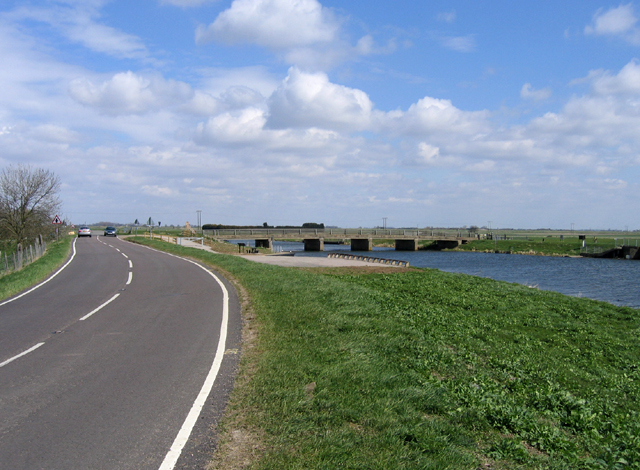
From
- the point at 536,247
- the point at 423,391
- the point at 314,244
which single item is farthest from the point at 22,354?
the point at 536,247

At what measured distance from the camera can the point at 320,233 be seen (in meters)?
91.6

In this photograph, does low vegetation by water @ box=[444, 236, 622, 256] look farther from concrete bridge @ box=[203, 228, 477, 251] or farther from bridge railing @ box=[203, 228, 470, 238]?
bridge railing @ box=[203, 228, 470, 238]

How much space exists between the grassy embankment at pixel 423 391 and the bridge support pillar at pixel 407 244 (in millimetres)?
84834

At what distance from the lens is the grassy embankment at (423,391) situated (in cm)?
487

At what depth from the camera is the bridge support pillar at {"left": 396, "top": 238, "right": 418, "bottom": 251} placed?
327 ft

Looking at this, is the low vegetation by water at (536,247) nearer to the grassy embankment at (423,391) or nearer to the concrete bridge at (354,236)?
the concrete bridge at (354,236)

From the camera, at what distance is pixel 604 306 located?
20.4 metres

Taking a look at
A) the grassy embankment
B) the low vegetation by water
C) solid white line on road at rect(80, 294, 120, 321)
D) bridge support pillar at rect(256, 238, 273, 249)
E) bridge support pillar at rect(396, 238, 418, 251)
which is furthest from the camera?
bridge support pillar at rect(396, 238, 418, 251)

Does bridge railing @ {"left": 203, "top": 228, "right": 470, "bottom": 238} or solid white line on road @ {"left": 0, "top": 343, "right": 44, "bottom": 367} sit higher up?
bridge railing @ {"left": 203, "top": 228, "right": 470, "bottom": 238}

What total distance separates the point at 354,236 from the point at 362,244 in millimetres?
5396

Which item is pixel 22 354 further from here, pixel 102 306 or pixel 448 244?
pixel 448 244

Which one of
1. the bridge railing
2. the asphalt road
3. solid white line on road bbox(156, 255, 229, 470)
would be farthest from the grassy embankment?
the bridge railing

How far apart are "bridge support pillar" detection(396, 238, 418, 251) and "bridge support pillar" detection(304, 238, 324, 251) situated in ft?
62.6

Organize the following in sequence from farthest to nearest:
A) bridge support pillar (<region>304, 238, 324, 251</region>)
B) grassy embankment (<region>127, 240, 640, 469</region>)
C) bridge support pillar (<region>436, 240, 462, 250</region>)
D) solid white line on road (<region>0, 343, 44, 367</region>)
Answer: bridge support pillar (<region>436, 240, 462, 250</region>), bridge support pillar (<region>304, 238, 324, 251</region>), solid white line on road (<region>0, 343, 44, 367</region>), grassy embankment (<region>127, 240, 640, 469</region>)
